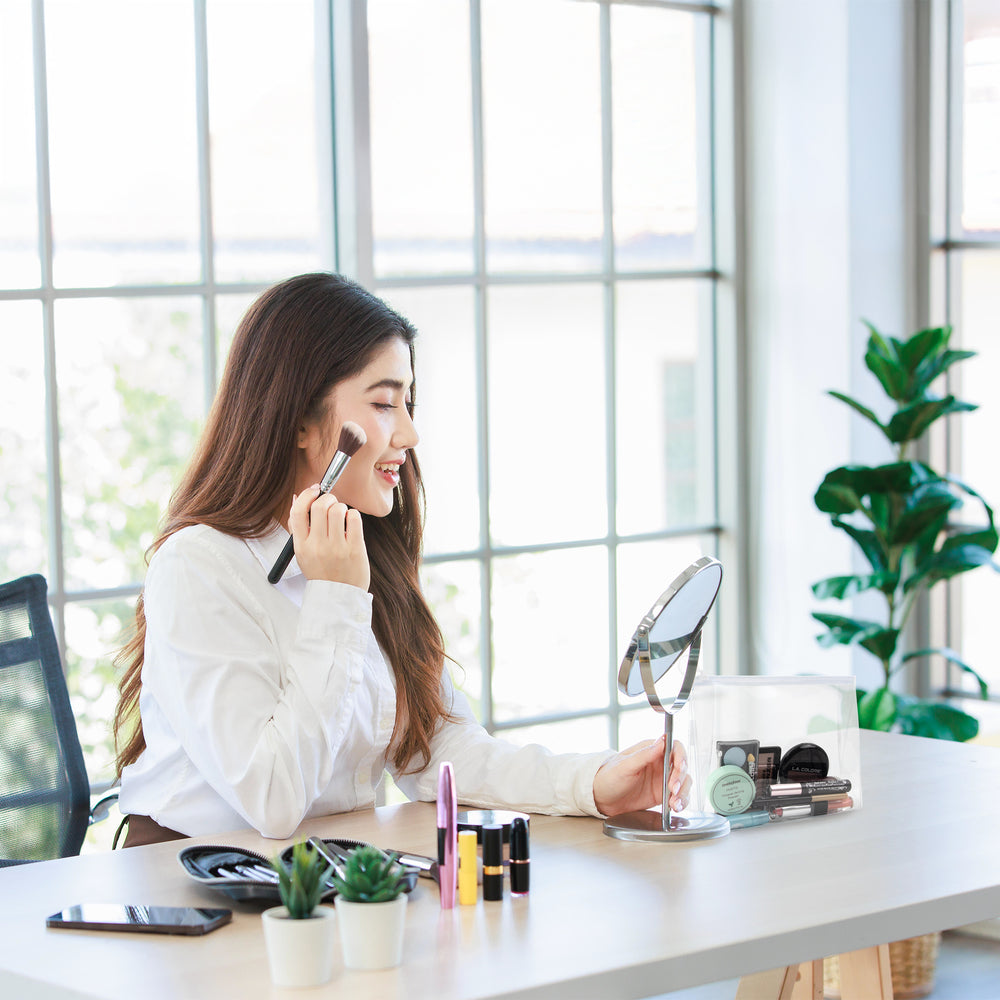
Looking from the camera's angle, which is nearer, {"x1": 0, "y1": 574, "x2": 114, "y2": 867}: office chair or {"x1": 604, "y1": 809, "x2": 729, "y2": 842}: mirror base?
{"x1": 604, "y1": 809, "x2": 729, "y2": 842}: mirror base

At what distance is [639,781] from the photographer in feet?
6.07

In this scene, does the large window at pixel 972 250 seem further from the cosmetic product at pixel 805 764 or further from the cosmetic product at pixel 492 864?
the cosmetic product at pixel 492 864

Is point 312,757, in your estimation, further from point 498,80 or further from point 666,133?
point 666,133

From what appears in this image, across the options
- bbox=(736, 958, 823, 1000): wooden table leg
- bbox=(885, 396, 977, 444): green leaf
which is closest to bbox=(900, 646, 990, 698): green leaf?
bbox=(885, 396, 977, 444): green leaf

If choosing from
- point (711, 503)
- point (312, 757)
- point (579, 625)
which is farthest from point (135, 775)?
point (711, 503)

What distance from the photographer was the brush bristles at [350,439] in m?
1.94

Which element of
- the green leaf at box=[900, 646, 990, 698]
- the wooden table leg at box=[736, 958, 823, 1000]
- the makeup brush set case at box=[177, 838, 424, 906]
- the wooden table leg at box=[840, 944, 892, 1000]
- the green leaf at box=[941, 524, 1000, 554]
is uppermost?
the green leaf at box=[941, 524, 1000, 554]

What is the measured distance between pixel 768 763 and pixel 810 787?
6 cm

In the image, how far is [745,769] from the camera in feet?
5.99

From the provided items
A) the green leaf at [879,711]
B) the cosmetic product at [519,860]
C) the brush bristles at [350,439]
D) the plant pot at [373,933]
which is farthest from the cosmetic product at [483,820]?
the green leaf at [879,711]

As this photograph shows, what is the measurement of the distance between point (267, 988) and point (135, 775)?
0.77m

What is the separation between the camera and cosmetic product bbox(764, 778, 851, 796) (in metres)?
1.82

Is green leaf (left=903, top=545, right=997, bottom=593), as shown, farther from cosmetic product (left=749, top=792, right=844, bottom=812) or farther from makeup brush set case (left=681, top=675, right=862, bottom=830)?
cosmetic product (left=749, top=792, right=844, bottom=812)

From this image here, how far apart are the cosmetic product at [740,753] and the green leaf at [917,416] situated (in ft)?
5.48
